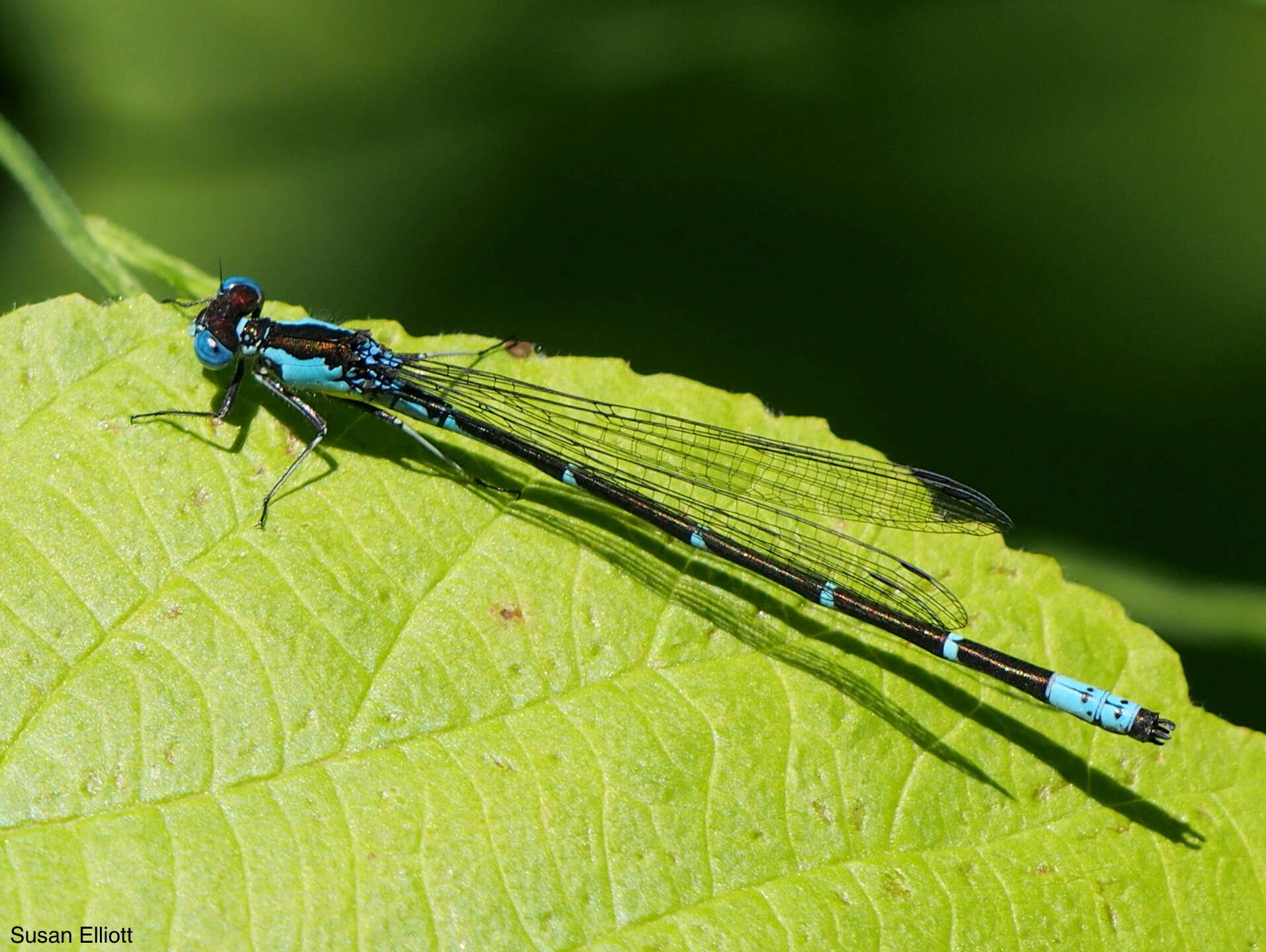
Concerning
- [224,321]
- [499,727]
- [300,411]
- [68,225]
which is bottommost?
[499,727]

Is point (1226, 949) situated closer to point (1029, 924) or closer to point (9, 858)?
point (1029, 924)

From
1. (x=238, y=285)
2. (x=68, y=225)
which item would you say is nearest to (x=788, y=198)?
(x=238, y=285)

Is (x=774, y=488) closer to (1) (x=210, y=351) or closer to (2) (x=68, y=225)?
(1) (x=210, y=351)

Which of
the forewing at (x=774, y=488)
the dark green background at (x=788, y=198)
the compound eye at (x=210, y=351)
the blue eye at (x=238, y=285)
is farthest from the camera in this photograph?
the dark green background at (x=788, y=198)

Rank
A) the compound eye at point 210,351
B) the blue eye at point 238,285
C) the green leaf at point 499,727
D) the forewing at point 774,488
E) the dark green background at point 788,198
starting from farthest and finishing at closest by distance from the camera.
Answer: the dark green background at point 788,198 < the blue eye at point 238,285 < the forewing at point 774,488 < the compound eye at point 210,351 < the green leaf at point 499,727

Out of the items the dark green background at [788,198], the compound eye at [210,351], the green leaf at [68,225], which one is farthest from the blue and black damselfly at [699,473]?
the dark green background at [788,198]

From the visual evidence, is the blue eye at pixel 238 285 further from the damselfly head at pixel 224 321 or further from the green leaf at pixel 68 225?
the green leaf at pixel 68 225
